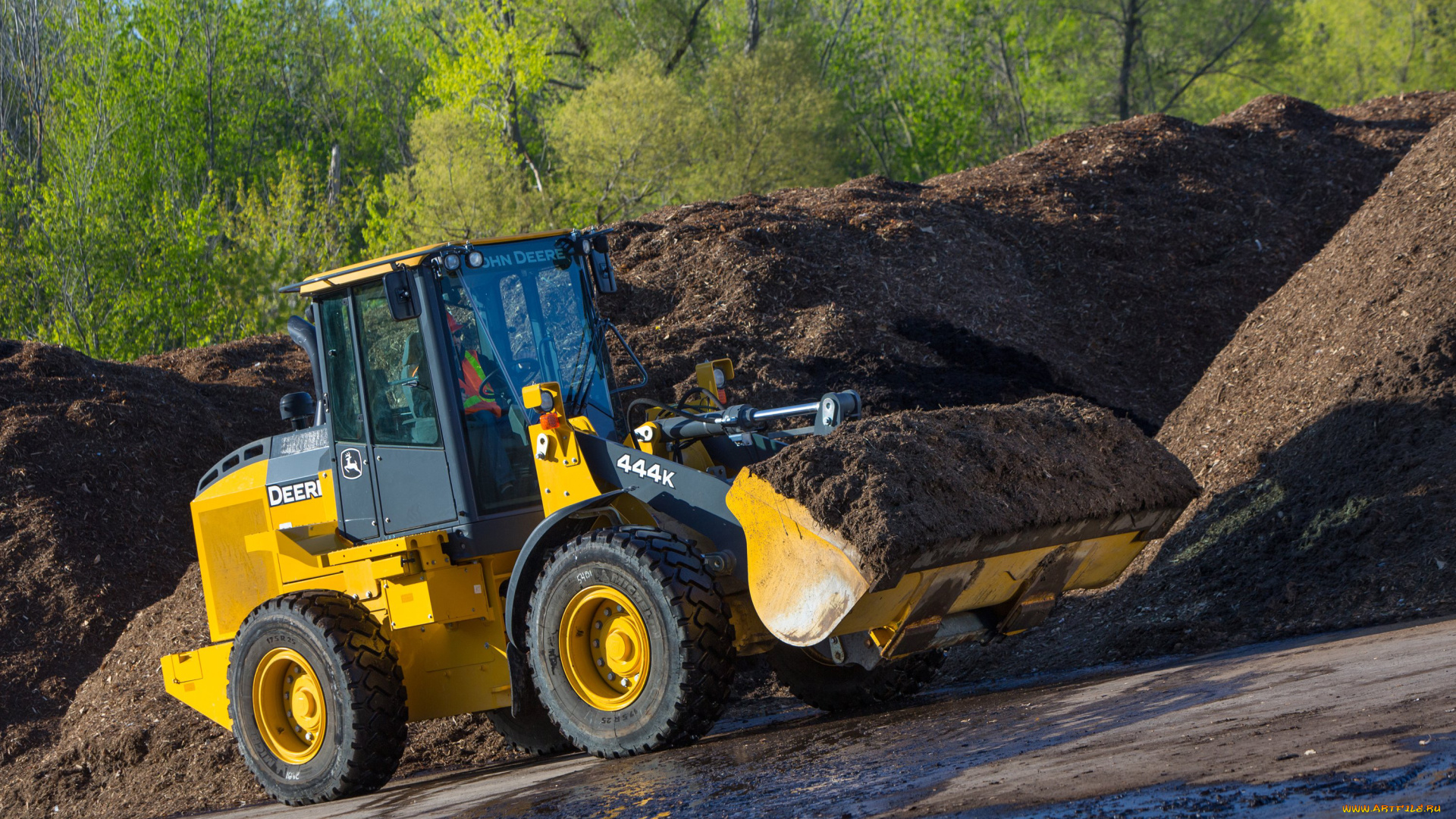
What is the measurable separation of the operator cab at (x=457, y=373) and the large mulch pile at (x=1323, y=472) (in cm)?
327

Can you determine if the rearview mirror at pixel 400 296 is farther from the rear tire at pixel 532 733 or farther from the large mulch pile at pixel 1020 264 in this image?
the large mulch pile at pixel 1020 264

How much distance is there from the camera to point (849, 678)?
22.7 feet

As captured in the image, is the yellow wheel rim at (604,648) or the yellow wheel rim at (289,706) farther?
the yellow wheel rim at (289,706)

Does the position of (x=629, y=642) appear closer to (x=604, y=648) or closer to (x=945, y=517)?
(x=604, y=648)

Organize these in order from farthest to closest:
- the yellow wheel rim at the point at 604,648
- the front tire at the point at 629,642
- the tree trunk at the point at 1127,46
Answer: the tree trunk at the point at 1127,46 → the yellow wheel rim at the point at 604,648 → the front tire at the point at 629,642

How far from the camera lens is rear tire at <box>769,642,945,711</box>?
6.89 metres

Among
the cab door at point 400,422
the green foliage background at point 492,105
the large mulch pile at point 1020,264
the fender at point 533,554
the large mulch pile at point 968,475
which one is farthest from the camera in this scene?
the green foliage background at point 492,105

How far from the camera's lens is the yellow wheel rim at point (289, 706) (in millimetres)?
6691

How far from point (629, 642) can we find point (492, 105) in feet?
82.9

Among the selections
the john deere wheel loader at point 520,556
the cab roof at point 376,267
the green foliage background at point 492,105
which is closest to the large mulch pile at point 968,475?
the john deere wheel loader at point 520,556

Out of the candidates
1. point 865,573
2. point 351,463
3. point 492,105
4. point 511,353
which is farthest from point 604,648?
point 492,105

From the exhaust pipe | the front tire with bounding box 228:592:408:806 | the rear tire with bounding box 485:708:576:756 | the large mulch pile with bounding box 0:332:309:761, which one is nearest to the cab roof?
the exhaust pipe

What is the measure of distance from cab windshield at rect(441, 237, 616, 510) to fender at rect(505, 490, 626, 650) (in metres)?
0.48

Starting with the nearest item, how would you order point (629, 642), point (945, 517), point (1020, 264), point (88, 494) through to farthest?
point (945, 517) < point (629, 642) < point (88, 494) < point (1020, 264)
